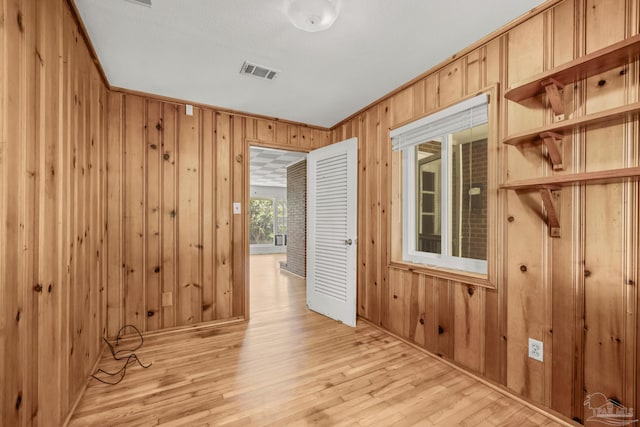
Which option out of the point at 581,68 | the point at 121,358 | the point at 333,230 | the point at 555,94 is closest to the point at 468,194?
the point at 555,94

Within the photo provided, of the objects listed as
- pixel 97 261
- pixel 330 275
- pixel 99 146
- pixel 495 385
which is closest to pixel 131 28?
pixel 99 146

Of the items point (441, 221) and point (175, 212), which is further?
point (175, 212)

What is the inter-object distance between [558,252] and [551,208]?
0.89ft

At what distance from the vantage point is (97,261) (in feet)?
7.77

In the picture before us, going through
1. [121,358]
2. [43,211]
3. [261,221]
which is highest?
[43,211]

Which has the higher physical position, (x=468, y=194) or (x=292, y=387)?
(x=468, y=194)

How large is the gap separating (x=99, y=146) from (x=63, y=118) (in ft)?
3.21

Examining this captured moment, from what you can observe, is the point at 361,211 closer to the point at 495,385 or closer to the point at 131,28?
the point at 495,385

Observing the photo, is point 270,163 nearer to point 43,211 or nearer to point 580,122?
point 43,211

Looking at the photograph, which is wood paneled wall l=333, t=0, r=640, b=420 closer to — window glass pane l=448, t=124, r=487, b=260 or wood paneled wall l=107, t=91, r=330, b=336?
window glass pane l=448, t=124, r=487, b=260

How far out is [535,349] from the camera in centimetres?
171

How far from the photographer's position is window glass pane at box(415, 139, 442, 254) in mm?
2686

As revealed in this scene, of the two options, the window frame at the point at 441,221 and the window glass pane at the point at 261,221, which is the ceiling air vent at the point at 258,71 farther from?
the window glass pane at the point at 261,221

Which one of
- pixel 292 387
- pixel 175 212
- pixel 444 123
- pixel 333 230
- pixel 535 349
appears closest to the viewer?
pixel 535 349
